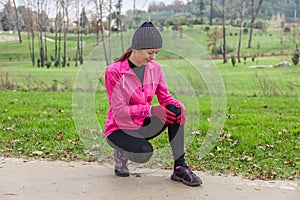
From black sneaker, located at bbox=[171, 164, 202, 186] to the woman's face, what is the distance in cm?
94

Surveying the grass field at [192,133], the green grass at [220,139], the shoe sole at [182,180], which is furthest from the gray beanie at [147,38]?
the green grass at [220,139]

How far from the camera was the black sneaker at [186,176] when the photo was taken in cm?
396

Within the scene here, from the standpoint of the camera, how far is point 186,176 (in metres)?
3.99

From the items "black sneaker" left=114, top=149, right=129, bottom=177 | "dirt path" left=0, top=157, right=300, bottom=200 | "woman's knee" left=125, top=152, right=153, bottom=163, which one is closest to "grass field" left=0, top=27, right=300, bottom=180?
"dirt path" left=0, top=157, right=300, bottom=200

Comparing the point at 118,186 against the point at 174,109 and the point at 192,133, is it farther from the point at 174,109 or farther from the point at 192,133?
the point at 192,133

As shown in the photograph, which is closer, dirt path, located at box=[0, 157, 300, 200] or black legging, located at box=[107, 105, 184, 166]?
dirt path, located at box=[0, 157, 300, 200]

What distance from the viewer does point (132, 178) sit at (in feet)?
13.9

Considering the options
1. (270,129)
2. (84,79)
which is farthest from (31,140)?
(270,129)

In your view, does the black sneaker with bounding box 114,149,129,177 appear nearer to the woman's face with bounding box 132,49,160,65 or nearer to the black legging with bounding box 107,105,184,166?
the black legging with bounding box 107,105,184,166

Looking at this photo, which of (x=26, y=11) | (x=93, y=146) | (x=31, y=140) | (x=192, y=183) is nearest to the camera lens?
(x=192, y=183)

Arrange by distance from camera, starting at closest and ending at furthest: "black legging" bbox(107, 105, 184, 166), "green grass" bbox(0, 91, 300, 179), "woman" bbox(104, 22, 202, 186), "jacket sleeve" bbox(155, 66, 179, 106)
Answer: "woman" bbox(104, 22, 202, 186)
"black legging" bbox(107, 105, 184, 166)
"jacket sleeve" bbox(155, 66, 179, 106)
"green grass" bbox(0, 91, 300, 179)

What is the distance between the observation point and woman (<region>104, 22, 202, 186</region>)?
3.89 m

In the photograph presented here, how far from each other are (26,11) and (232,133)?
73.5ft

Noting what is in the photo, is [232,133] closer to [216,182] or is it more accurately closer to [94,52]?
[216,182]
